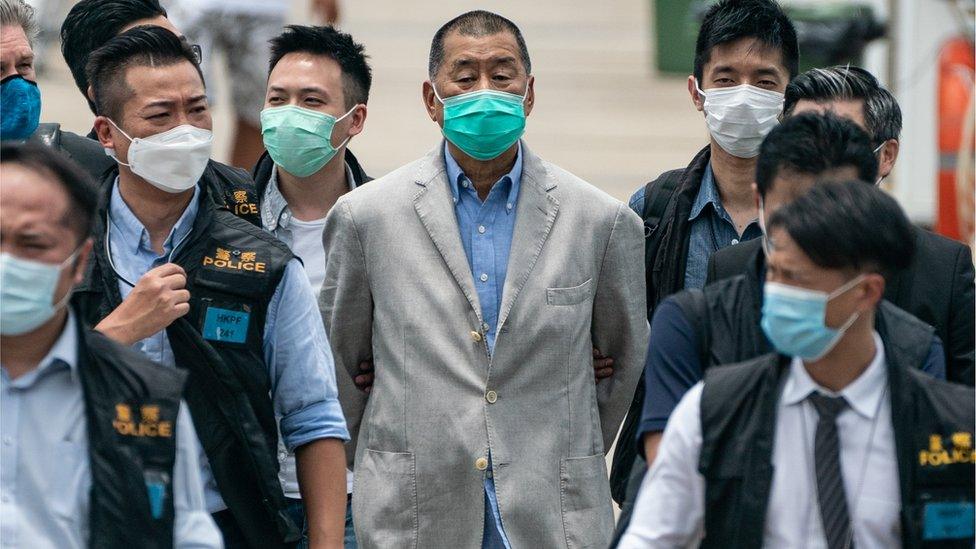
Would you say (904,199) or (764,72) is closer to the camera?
(764,72)

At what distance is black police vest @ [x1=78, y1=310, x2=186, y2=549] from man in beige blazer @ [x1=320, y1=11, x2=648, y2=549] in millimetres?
1200

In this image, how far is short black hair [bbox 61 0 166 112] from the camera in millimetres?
5578

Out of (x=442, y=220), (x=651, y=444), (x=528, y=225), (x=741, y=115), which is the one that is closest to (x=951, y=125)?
(x=741, y=115)

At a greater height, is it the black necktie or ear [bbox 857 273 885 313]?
ear [bbox 857 273 885 313]

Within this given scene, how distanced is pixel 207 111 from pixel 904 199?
7874mm

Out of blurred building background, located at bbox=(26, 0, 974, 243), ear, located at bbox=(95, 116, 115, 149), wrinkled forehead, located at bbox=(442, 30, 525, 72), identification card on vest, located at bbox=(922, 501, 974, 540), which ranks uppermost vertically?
blurred building background, located at bbox=(26, 0, 974, 243)

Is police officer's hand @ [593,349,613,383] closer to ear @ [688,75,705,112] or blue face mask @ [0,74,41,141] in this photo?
ear @ [688,75,705,112]

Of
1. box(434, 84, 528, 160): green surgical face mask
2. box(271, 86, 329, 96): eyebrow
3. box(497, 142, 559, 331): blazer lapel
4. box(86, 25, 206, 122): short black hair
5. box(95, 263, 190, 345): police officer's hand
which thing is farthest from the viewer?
box(271, 86, 329, 96): eyebrow

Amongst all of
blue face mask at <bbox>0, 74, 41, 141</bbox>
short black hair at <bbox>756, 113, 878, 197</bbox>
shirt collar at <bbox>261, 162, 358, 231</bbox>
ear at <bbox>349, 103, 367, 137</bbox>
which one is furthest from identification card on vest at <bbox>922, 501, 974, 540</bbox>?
blue face mask at <bbox>0, 74, 41, 141</bbox>

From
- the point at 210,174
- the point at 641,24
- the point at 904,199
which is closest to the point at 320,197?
the point at 210,174

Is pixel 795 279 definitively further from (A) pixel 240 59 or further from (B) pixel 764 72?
(A) pixel 240 59

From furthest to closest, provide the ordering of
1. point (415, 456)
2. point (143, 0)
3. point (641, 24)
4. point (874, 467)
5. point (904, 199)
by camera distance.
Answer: point (641, 24) → point (904, 199) → point (143, 0) → point (415, 456) → point (874, 467)

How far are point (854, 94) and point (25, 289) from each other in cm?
236

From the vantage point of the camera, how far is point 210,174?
15.0ft
